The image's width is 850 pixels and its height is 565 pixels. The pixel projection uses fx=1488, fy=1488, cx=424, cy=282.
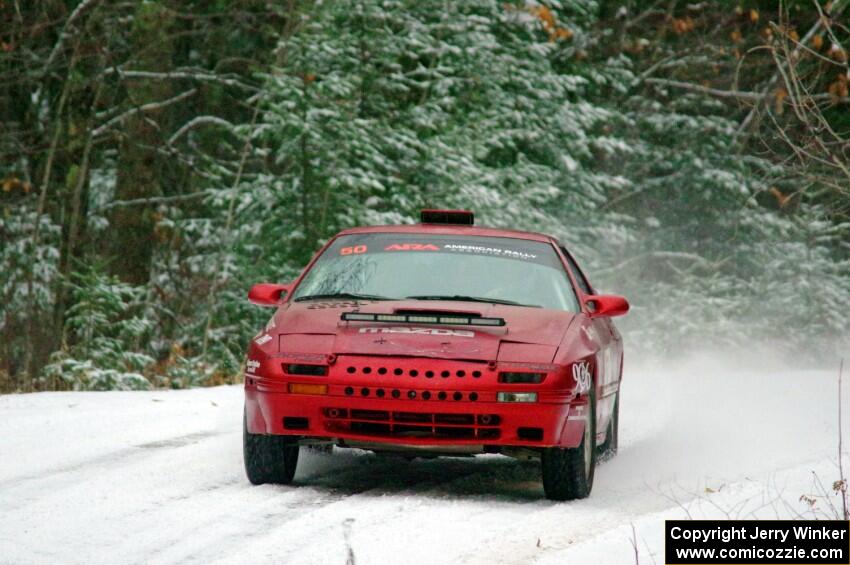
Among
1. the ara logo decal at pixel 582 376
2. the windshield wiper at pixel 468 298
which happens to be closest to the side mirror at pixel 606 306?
the windshield wiper at pixel 468 298

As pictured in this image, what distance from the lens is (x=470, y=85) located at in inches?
926

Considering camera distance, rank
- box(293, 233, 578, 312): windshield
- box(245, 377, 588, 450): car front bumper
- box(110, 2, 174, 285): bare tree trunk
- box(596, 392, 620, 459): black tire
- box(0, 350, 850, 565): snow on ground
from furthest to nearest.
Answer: box(110, 2, 174, 285): bare tree trunk
box(596, 392, 620, 459): black tire
box(293, 233, 578, 312): windshield
box(245, 377, 588, 450): car front bumper
box(0, 350, 850, 565): snow on ground

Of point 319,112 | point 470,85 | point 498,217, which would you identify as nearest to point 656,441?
point 319,112

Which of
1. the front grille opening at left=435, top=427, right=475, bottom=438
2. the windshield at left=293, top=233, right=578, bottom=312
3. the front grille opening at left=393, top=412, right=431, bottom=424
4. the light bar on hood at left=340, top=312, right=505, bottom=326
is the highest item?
the windshield at left=293, top=233, right=578, bottom=312

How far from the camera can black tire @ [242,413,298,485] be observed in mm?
8211

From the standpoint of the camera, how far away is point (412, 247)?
938 centimetres

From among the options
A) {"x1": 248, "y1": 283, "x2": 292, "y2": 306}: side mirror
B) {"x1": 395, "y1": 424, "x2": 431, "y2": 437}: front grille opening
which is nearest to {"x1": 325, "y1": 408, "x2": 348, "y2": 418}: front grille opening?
{"x1": 395, "y1": 424, "x2": 431, "y2": 437}: front grille opening

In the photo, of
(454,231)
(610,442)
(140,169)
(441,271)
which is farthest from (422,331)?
(140,169)

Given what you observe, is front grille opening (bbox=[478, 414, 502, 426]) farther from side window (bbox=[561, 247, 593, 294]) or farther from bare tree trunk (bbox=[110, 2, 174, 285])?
bare tree trunk (bbox=[110, 2, 174, 285])

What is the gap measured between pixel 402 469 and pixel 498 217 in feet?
44.7

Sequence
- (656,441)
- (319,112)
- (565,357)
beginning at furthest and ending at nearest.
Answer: (319,112) < (656,441) < (565,357)

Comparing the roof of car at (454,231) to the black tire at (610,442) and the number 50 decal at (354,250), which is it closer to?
the number 50 decal at (354,250)

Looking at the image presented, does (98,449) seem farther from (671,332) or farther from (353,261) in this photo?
(671,332)

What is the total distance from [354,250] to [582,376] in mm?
2072
